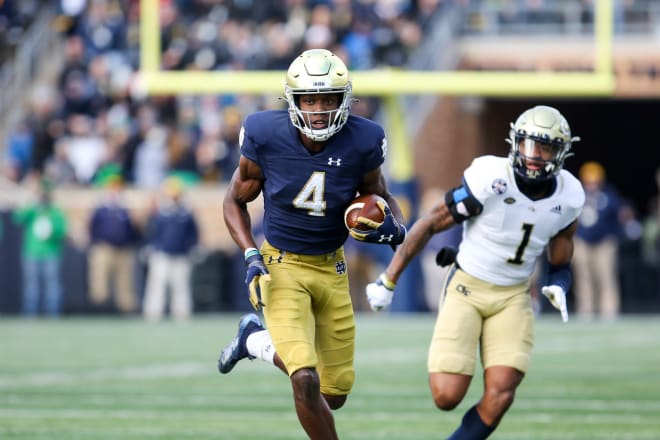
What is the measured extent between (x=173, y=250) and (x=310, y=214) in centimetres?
1185

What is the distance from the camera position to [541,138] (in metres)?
7.17

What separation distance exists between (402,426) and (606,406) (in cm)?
165

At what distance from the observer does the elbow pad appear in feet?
24.0

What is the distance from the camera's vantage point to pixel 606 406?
380 inches

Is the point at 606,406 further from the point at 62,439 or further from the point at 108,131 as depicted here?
the point at 108,131

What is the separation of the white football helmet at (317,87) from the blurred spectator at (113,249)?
12794 mm

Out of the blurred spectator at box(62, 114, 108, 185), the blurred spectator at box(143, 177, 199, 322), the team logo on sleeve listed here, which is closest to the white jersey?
the team logo on sleeve

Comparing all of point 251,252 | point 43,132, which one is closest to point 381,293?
point 251,252

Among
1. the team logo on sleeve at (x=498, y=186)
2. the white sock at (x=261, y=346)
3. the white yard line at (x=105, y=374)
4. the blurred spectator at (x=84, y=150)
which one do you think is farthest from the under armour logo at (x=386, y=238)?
the blurred spectator at (x=84, y=150)

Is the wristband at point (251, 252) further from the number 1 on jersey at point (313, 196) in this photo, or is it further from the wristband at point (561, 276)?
the wristband at point (561, 276)

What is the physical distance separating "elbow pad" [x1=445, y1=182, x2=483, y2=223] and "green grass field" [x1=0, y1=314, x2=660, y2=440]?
1.47 m

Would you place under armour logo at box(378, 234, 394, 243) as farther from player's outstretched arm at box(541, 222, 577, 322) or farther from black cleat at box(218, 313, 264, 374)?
player's outstretched arm at box(541, 222, 577, 322)

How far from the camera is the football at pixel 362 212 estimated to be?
6575 millimetres

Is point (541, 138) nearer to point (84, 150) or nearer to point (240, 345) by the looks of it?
point (240, 345)
